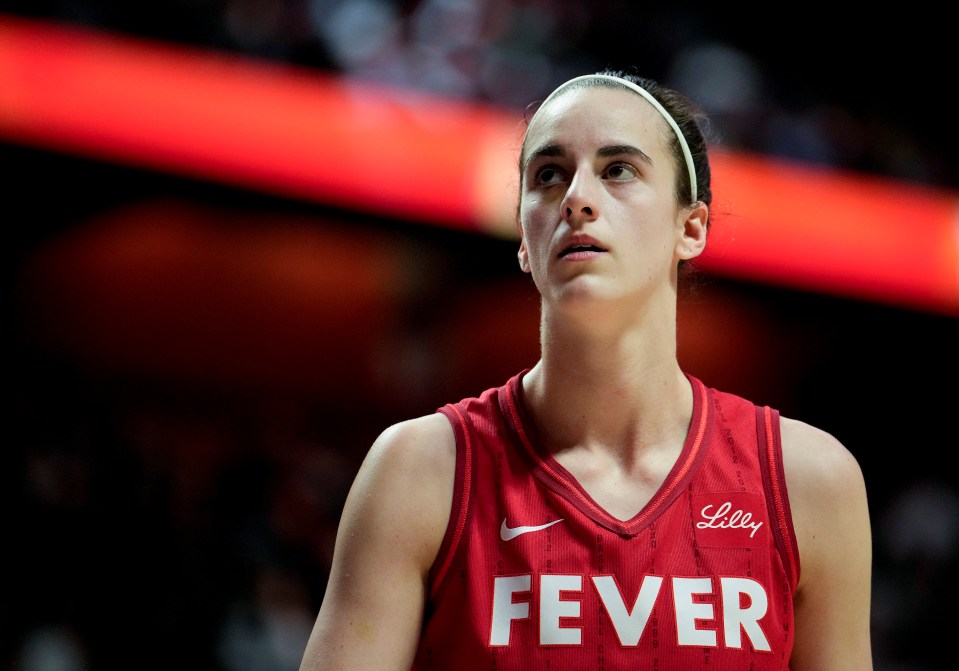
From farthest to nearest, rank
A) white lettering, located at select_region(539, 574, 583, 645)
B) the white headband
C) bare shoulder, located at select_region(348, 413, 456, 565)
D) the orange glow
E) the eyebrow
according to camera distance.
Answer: the orange glow, the white headband, the eyebrow, bare shoulder, located at select_region(348, 413, 456, 565), white lettering, located at select_region(539, 574, 583, 645)

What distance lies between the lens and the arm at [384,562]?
6.72ft

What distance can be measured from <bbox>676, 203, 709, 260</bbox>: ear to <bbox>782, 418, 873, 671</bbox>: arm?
19.9 inches

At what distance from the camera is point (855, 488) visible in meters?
2.20

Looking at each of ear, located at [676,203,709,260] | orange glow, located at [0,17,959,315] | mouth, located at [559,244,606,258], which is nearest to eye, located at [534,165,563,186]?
mouth, located at [559,244,606,258]

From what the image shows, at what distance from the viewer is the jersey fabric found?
2.01 meters

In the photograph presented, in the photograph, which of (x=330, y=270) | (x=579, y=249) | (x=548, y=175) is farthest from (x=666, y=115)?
(x=330, y=270)

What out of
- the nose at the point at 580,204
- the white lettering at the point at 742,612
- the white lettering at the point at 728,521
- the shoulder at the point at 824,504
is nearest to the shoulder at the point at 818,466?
the shoulder at the point at 824,504

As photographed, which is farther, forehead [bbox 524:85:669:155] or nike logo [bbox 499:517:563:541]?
forehead [bbox 524:85:669:155]

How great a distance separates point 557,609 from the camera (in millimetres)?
2021

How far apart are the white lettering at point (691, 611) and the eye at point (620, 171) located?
81 centimetres

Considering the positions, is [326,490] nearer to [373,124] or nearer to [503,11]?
A: [373,124]

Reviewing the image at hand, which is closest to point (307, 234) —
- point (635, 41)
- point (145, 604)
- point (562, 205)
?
point (635, 41)

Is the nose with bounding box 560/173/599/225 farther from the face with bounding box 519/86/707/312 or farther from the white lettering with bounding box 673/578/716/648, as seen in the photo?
the white lettering with bounding box 673/578/716/648

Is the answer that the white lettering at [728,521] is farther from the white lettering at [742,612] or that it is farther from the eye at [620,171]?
the eye at [620,171]
